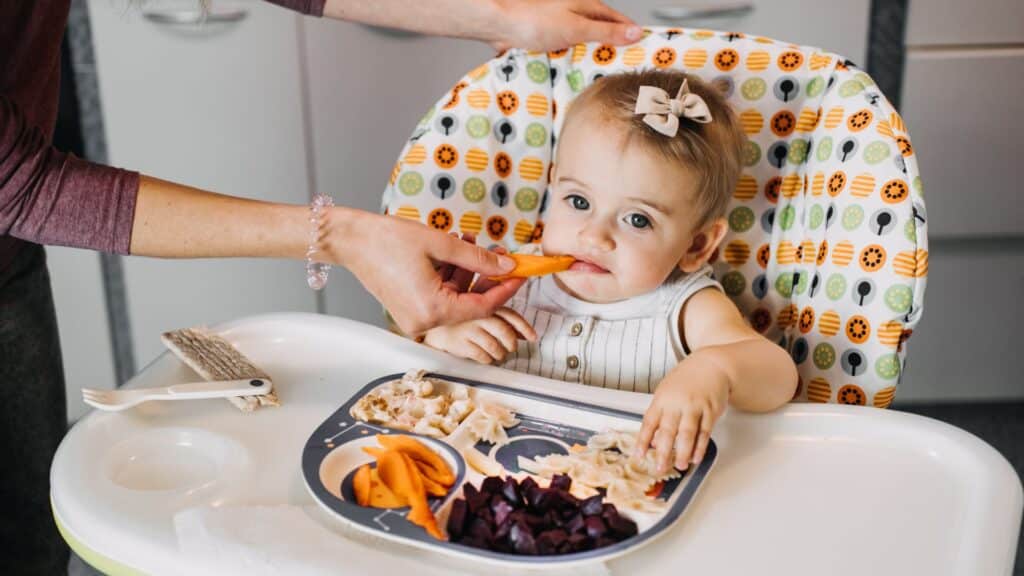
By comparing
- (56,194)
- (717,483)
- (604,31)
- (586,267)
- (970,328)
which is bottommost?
(970,328)

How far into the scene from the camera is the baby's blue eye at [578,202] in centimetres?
105

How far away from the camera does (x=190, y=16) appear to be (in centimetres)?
172

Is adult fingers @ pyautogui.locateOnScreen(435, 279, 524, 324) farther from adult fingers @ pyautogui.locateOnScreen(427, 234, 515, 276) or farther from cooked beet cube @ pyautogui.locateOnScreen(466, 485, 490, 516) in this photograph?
cooked beet cube @ pyautogui.locateOnScreen(466, 485, 490, 516)

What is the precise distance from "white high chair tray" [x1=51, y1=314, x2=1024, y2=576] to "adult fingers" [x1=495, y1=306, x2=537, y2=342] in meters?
0.06

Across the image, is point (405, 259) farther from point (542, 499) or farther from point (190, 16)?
point (190, 16)

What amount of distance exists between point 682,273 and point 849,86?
0.26m

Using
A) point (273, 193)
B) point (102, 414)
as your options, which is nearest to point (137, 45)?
point (273, 193)

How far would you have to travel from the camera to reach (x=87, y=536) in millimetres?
719

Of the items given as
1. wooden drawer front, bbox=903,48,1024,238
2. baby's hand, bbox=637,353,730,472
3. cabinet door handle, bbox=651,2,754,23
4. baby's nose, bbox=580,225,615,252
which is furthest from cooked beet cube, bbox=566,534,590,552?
wooden drawer front, bbox=903,48,1024,238

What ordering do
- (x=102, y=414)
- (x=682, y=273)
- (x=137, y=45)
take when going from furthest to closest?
1. (x=137, y=45)
2. (x=682, y=273)
3. (x=102, y=414)

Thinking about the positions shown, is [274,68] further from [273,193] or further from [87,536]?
[87,536]

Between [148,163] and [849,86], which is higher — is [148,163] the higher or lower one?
the lower one

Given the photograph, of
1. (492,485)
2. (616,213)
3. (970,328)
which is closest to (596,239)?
(616,213)

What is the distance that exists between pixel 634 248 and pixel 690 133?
0.13 meters
